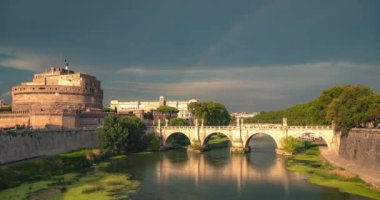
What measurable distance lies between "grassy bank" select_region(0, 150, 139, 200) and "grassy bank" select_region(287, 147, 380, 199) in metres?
15.7

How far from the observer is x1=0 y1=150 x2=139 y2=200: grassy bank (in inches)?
1150

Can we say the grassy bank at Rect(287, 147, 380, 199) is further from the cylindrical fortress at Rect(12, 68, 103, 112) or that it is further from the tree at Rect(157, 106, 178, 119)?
the tree at Rect(157, 106, 178, 119)

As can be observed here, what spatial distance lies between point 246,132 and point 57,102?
3711 cm

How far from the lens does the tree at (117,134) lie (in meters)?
55.0

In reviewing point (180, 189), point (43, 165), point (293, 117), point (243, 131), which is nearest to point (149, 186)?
point (180, 189)

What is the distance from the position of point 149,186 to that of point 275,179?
11657 mm

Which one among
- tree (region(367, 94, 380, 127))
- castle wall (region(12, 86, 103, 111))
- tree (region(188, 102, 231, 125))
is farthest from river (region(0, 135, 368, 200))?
tree (region(188, 102, 231, 125))

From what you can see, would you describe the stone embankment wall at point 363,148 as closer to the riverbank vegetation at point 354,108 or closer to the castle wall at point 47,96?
the riverbank vegetation at point 354,108

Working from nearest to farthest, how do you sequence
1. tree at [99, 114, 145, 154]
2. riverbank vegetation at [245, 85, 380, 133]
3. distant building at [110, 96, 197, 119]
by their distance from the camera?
riverbank vegetation at [245, 85, 380, 133] < tree at [99, 114, 145, 154] < distant building at [110, 96, 197, 119]

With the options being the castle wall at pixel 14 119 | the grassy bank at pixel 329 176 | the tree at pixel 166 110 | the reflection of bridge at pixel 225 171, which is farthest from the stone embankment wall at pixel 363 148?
the tree at pixel 166 110

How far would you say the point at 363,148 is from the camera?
37719 millimetres

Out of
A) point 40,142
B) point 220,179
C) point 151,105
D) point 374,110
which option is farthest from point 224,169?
point 151,105

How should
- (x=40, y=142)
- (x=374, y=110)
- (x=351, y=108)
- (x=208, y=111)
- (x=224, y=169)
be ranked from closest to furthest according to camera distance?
(x=374, y=110) < (x=224, y=169) < (x=351, y=108) < (x=40, y=142) < (x=208, y=111)

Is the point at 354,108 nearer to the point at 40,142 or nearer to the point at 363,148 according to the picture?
the point at 363,148
